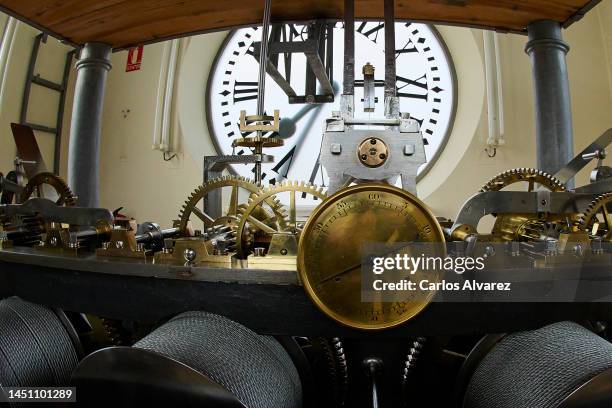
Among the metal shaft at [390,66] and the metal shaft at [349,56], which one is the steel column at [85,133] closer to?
the metal shaft at [349,56]

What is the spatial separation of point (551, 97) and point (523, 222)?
121 centimetres

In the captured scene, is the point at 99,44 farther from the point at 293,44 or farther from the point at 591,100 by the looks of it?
the point at 591,100

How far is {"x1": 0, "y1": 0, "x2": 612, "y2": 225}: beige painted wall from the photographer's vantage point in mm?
2908

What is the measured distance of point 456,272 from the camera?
846 millimetres

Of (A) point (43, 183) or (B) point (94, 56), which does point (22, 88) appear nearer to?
(B) point (94, 56)

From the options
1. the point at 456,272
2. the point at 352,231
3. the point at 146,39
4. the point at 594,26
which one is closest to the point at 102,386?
the point at 352,231

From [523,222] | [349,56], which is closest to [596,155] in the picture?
[523,222]

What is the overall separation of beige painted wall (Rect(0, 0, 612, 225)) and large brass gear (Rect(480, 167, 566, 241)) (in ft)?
5.72

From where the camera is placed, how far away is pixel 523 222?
109 cm

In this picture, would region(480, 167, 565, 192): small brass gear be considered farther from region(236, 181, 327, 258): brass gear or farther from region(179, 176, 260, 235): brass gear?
region(179, 176, 260, 235): brass gear

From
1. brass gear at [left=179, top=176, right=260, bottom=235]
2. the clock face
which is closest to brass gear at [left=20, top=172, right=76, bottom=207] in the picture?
brass gear at [left=179, top=176, right=260, bottom=235]

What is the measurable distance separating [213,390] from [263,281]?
0.23 metres

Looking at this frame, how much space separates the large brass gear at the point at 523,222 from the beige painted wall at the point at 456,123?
68.7 inches

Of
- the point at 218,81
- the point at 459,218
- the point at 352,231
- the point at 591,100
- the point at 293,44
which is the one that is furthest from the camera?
the point at 218,81
